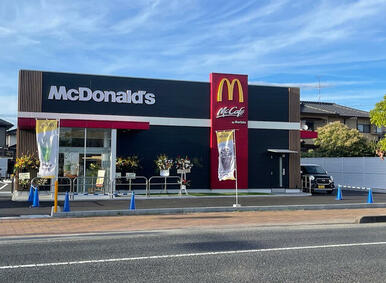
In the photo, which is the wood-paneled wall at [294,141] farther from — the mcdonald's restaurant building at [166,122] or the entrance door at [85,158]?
the entrance door at [85,158]

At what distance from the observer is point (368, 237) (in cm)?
1030

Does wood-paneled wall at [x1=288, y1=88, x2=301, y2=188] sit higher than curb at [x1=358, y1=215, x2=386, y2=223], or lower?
higher

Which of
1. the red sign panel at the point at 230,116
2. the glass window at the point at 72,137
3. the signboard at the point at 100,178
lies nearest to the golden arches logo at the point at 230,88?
the red sign panel at the point at 230,116

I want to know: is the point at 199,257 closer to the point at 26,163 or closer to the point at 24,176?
the point at 24,176

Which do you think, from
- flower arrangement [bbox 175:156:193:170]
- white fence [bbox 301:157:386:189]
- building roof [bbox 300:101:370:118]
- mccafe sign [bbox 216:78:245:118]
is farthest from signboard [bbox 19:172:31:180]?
building roof [bbox 300:101:370:118]

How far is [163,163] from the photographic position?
2192 centimetres

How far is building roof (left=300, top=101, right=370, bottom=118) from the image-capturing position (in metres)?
48.8

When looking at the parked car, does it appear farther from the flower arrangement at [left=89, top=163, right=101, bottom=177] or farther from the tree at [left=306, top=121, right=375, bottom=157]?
the tree at [left=306, top=121, right=375, bottom=157]

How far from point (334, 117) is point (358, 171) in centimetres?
2030

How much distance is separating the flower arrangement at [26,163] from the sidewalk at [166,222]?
762 cm

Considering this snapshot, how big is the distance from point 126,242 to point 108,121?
12186 millimetres

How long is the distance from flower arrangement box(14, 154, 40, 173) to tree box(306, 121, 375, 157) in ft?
91.9

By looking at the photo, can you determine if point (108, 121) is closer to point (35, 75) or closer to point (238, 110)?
point (35, 75)

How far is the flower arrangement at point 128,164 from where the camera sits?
846 inches
